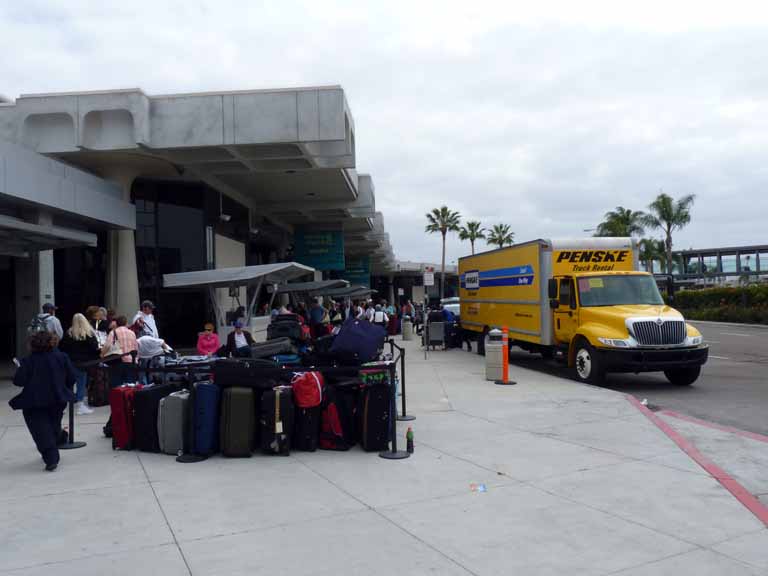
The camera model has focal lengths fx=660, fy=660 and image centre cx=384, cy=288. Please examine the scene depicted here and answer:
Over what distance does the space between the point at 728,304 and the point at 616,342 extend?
3755cm

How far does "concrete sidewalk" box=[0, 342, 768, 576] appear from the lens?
14.6 feet

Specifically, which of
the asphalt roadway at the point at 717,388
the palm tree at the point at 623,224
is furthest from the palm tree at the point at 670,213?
the asphalt roadway at the point at 717,388

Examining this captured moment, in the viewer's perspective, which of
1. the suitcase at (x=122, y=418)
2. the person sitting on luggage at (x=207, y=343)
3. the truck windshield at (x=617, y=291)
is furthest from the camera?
the truck windshield at (x=617, y=291)

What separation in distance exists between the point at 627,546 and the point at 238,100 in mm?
13841

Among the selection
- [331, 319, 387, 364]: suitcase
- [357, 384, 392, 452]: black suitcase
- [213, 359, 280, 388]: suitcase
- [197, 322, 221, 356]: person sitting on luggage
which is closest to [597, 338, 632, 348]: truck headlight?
[331, 319, 387, 364]: suitcase

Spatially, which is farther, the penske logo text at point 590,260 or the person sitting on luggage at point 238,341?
the penske logo text at point 590,260

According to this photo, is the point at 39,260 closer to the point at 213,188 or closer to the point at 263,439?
the point at 213,188

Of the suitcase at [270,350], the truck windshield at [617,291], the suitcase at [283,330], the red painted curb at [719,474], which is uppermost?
the truck windshield at [617,291]

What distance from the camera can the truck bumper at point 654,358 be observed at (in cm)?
1254

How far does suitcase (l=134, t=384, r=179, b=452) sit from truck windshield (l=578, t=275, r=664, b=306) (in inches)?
375

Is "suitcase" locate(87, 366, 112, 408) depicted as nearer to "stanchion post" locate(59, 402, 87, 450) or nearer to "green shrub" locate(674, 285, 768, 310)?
"stanchion post" locate(59, 402, 87, 450)

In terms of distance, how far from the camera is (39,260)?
16.5 m

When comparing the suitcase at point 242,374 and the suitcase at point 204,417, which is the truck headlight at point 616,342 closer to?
the suitcase at point 242,374

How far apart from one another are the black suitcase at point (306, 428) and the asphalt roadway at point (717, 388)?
19.8 ft
